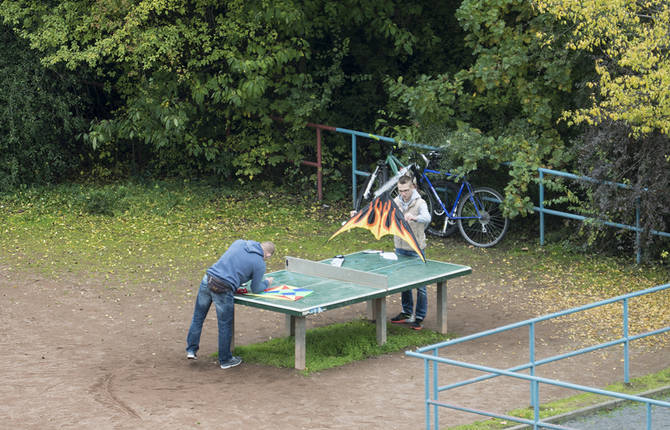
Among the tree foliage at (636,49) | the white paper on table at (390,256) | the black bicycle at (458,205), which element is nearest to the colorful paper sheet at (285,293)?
the white paper on table at (390,256)

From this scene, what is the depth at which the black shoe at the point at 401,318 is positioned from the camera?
12180mm

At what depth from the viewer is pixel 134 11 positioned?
17906 mm

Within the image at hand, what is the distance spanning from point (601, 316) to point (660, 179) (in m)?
2.75

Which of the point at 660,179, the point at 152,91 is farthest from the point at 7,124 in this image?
the point at 660,179

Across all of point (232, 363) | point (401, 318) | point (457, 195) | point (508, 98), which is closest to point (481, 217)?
point (457, 195)

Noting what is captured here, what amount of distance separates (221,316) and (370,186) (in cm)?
769

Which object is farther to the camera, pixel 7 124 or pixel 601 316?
pixel 7 124

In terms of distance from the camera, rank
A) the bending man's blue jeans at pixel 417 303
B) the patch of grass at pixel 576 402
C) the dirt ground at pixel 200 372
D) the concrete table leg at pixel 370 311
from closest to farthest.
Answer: the patch of grass at pixel 576 402
the dirt ground at pixel 200 372
the bending man's blue jeans at pixel 417 303
the concrete table leg at pixel 370 311

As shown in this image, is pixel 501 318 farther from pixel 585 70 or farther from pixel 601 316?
pixel 585 70

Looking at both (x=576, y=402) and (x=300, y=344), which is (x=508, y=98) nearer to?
(x=300, y=344)

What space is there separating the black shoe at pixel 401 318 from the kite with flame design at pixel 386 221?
72 centimetres

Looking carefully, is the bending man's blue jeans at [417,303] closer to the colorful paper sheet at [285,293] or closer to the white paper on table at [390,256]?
the white paper on table at [390,256]

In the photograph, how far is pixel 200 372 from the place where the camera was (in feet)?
34.3

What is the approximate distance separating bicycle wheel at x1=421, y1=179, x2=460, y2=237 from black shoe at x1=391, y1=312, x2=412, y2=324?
458 cm
